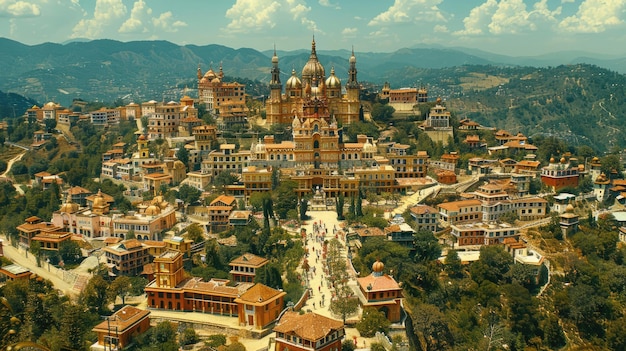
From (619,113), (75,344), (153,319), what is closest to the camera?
(75,344)

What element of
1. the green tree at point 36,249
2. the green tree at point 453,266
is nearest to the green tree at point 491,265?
the green tree at point 453,266

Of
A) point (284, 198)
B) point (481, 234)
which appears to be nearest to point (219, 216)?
point (284, 198)

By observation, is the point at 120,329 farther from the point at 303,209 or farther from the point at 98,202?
the point at 98,202

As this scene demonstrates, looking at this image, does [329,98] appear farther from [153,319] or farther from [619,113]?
[619,113]

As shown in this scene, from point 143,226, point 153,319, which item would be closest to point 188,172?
point 143,226

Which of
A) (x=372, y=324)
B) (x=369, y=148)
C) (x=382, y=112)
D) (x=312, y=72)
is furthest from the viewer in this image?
(x=382, y=112)

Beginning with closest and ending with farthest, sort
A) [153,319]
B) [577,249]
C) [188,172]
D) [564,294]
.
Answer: [153,319], [564,294], [577,249], [188,172]
